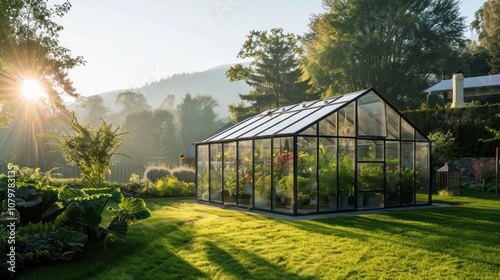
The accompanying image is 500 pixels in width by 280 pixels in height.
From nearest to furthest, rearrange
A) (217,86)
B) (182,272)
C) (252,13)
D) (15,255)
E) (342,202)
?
(15,255) < (182,272) < (342,202) < (252,13) < (217,86)

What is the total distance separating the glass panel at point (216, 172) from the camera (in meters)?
15.4

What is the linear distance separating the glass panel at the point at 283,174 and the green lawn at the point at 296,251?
1.51 meters

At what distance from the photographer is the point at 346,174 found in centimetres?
1241

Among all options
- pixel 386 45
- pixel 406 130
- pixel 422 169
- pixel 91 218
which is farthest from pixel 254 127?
pixel 386 45

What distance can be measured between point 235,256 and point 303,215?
4494 millimetres

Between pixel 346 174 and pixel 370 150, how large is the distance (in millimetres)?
1332

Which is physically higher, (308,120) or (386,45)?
(386,45)

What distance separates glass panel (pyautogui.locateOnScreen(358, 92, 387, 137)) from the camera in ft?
42.8

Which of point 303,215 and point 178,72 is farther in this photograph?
point 178,72

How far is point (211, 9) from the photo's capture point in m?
12.6

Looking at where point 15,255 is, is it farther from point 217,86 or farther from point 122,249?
point 217,86

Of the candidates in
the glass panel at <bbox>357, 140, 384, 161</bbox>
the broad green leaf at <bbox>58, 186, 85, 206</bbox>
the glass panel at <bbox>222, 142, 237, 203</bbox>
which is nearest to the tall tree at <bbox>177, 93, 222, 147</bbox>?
the glass panel at <bbox>222, 142, 237, 203</bbox>

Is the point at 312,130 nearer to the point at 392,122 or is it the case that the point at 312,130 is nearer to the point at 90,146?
the point at 392,122

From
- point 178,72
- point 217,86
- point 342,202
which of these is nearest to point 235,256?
point 342,202
